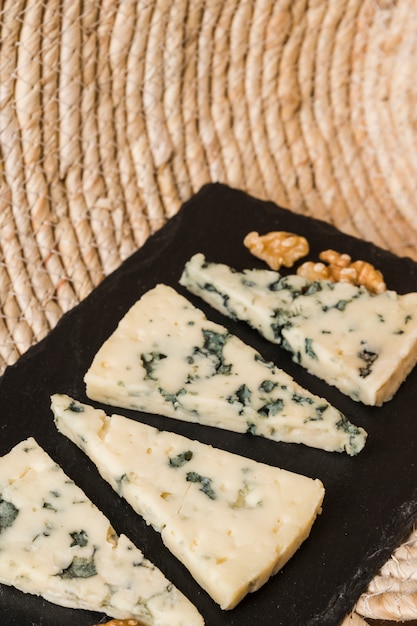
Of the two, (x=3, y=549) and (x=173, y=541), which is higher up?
(x=3, y=549)

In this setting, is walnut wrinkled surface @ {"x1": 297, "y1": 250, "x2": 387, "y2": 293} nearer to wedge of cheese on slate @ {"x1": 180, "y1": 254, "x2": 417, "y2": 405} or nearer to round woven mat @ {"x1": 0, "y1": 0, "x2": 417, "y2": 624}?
wedge of cheese on slate @ {"x1": 180, "y1": 254, "x2": 417, "y2": 405}

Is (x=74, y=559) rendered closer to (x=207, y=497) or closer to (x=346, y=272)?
(x=207, y=497)

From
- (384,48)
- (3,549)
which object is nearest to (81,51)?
(384,48)

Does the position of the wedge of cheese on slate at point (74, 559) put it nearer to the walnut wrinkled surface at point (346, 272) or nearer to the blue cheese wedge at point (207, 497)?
the blue cheese wedge at point (207, 497)

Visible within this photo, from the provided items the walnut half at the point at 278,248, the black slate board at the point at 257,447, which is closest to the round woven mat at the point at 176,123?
the black slate board at the point at 257,447

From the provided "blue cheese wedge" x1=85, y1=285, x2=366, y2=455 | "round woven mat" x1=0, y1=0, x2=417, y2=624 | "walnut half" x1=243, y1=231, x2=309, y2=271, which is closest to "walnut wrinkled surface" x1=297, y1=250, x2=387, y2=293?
"walnut half" x1=243, y1=231, x2=309, y2=271

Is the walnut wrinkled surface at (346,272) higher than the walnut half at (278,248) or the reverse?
the reverse

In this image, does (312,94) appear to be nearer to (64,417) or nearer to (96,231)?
(96,231)

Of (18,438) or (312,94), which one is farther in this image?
(312,94)
